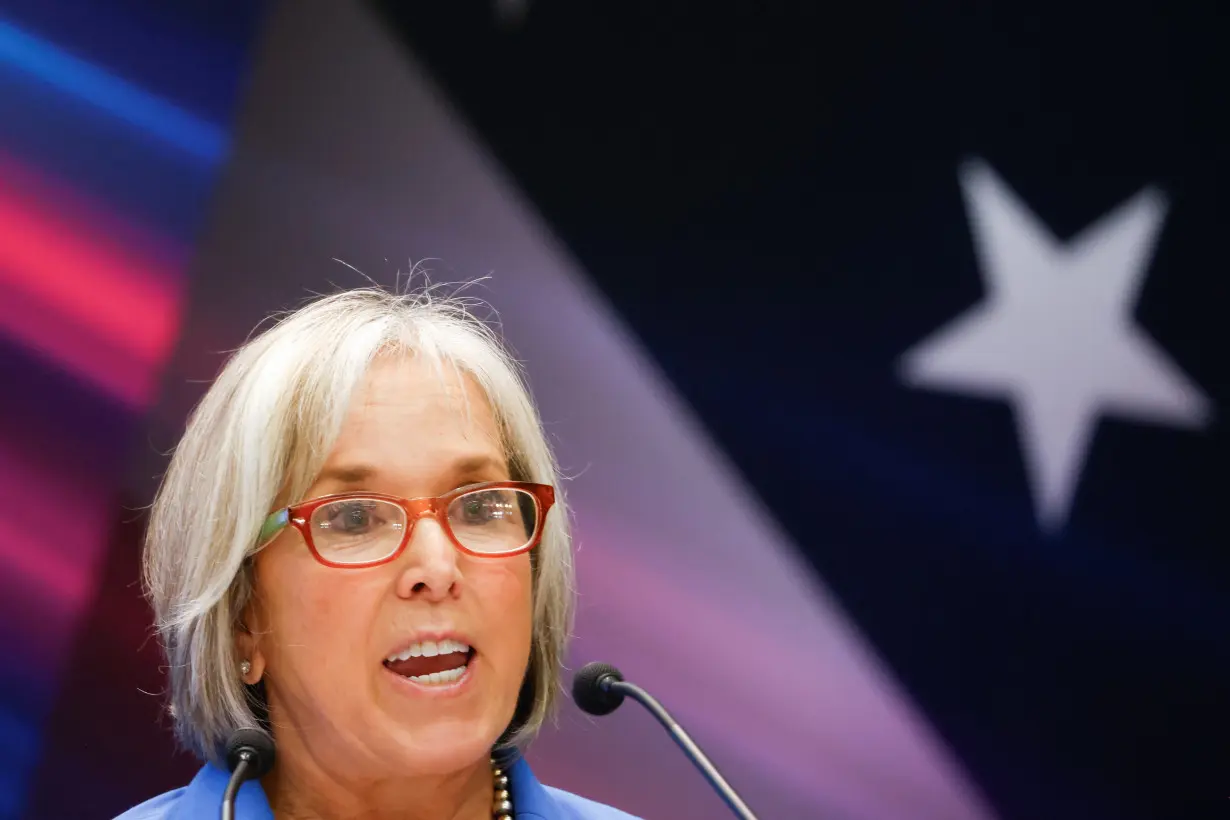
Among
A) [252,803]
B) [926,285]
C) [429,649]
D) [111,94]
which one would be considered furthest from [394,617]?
[926,285]

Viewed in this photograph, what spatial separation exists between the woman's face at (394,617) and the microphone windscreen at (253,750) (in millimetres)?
57

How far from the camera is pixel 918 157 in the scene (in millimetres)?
2408

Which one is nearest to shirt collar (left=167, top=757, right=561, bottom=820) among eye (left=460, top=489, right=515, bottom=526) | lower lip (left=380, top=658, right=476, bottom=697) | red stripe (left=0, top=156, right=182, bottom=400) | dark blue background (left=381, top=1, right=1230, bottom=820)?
lower lip (left=380, top=658, right=476, bottom=697)

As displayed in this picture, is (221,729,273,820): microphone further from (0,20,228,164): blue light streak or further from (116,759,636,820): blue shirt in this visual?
(0,20,228,164): blue light streak

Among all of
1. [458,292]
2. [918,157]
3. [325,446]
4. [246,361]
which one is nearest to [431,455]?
[325,446]

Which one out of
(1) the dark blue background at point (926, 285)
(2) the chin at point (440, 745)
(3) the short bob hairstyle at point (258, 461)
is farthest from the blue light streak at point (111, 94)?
(2) the chin at point (440, 745)

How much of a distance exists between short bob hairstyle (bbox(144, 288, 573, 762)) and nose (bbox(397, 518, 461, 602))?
141 mm

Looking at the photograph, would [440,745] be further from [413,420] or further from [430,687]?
[413,420]

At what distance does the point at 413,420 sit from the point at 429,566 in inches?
6.9

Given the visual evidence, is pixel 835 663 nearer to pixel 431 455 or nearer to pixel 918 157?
pixel 918 157

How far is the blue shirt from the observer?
1.29 m

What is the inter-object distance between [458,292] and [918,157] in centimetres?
101

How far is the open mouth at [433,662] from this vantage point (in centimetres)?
123

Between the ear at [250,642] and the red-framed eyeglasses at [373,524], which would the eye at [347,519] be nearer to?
the red-framed eyeglasses at [373,524]
